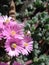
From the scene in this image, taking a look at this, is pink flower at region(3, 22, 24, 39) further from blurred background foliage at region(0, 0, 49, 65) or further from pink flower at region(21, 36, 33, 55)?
blurred background foliage at region(0, 0, 49, 65)

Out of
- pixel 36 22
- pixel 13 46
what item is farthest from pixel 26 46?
pixel 36 22

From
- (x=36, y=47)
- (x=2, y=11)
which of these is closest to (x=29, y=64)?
(x=36, y=47)

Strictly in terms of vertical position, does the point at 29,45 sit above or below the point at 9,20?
below

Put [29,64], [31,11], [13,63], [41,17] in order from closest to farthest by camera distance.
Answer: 1. [13,63]
2. [29,64]
3. [41,17]
4. [31,11]

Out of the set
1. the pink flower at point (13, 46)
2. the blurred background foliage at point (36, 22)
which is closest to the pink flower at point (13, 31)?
the pink flower at point (13, 46)

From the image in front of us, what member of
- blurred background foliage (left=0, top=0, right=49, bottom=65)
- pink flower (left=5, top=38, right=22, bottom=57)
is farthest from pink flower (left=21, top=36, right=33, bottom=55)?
blurred background foliage (left=0, top=0, right=49, bottom=65)

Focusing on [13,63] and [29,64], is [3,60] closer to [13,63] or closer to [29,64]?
[13,63]
